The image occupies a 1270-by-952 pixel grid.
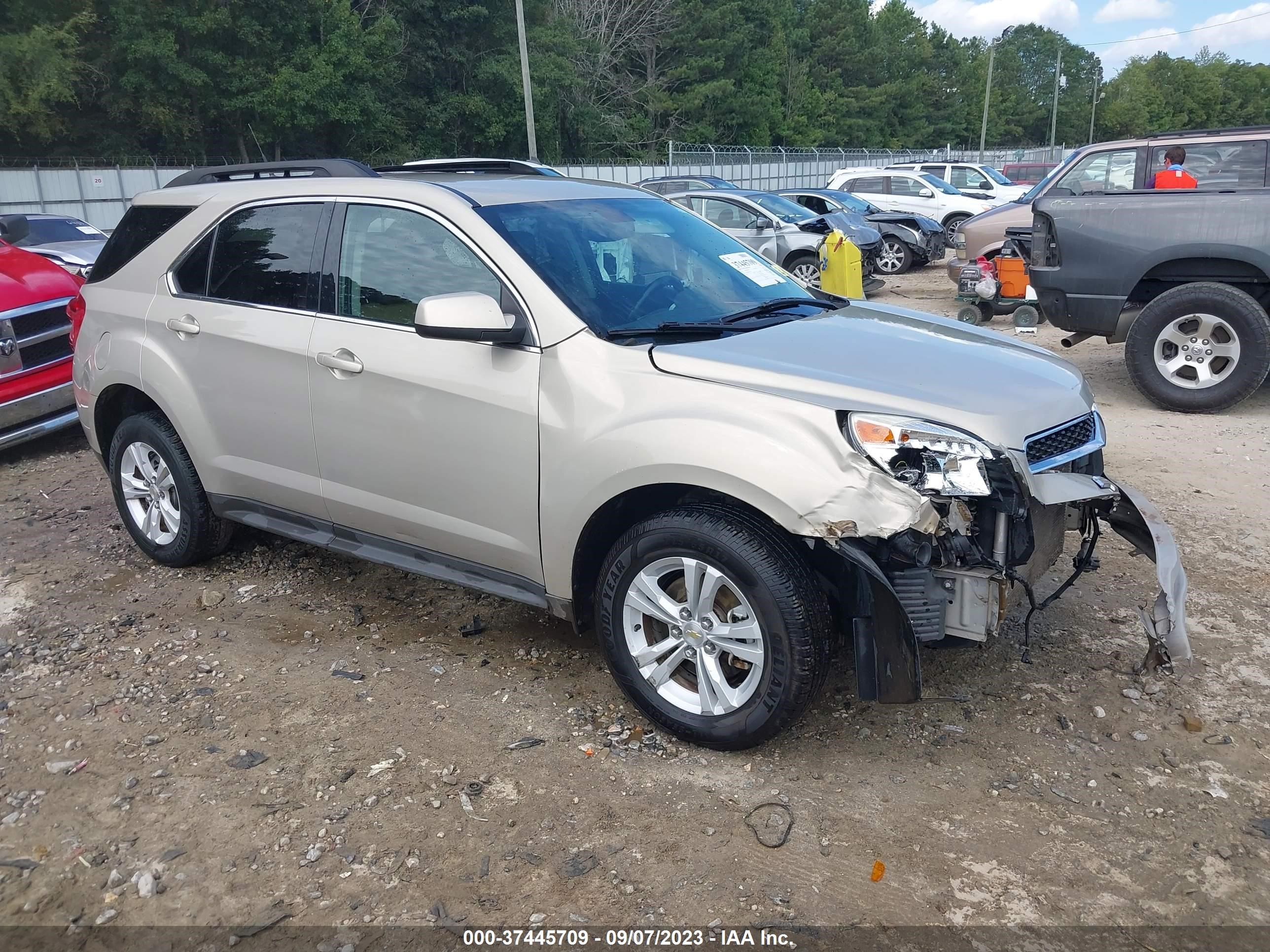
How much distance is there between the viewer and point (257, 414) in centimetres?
436

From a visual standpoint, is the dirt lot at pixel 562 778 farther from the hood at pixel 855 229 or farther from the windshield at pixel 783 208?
the hood at pixel 855 229

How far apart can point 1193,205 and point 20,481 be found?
335 inches

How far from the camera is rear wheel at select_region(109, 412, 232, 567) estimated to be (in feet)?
15.9

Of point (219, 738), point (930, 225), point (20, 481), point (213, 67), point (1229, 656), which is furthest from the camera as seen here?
point (213, 67)

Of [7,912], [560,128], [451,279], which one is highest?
[560,128]

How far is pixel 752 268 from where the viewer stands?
4.43 m

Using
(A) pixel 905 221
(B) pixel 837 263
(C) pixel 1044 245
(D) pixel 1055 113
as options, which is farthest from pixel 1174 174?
(D) pixel 1055 113

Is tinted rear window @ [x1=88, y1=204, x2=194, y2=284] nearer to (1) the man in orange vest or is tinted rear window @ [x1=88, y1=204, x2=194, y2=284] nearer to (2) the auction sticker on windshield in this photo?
(2) the auction sticker on windshield

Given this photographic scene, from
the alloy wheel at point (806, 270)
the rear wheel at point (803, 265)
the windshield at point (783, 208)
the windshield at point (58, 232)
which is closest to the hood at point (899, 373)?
the alloy wheel at point (806, 270)

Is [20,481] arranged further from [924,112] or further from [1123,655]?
[924,112]

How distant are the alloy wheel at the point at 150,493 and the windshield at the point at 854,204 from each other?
15.8 metres

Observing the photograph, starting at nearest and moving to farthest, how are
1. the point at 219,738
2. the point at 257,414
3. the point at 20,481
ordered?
the point at 219,738 → the point at 257,414 → the point at 20,481

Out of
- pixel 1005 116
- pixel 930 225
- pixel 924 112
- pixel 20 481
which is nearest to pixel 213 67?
pixel 930 225

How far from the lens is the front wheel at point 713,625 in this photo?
3.11 metres
